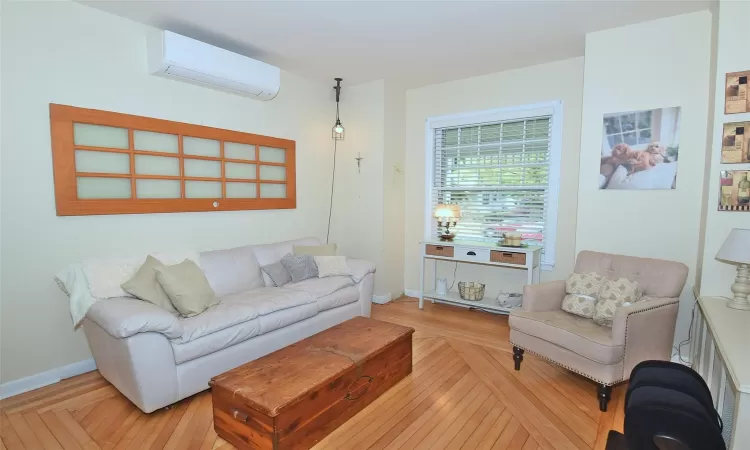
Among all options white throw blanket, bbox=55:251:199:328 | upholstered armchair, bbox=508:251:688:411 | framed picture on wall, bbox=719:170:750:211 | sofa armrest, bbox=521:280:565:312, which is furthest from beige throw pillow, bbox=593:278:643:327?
white throw blanket, bbox=55:251:199:328

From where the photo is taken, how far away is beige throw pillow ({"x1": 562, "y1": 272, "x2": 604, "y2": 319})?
2.63 metres

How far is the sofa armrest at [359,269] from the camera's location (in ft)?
11.5

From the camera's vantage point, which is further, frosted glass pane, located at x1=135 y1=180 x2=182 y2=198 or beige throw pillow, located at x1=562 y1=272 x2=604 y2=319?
frosted glass pane, located at x1=135 y1=180 x2=182 y2=198

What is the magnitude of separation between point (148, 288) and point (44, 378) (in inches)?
37.3

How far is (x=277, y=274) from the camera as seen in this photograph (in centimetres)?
337

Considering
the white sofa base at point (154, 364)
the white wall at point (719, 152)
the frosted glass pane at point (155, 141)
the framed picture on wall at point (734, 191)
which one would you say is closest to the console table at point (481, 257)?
the white wall at point (719, 152)

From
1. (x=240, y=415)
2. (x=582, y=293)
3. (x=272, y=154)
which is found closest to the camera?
(x=240, y=415)

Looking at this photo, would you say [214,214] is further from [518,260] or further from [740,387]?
[740,387]

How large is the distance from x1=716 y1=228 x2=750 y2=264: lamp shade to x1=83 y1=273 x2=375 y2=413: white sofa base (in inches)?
113

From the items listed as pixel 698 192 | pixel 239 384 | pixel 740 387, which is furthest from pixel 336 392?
pixel 698 192

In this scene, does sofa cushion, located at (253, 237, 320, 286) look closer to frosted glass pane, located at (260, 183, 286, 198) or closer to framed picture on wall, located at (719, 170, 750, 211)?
frosted glass pane, located at (260, 183, 286, 198)

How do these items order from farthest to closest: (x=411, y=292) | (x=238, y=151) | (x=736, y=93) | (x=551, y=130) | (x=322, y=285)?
1. (x=411, y=292)
2. (x=551, y=130)
3. (x=238, y=151)
4. (x=322, y=285)
5. (x=736, y=93)

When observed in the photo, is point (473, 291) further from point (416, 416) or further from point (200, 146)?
point (200, 146)

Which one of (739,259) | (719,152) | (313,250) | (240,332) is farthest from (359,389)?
(719,152)
